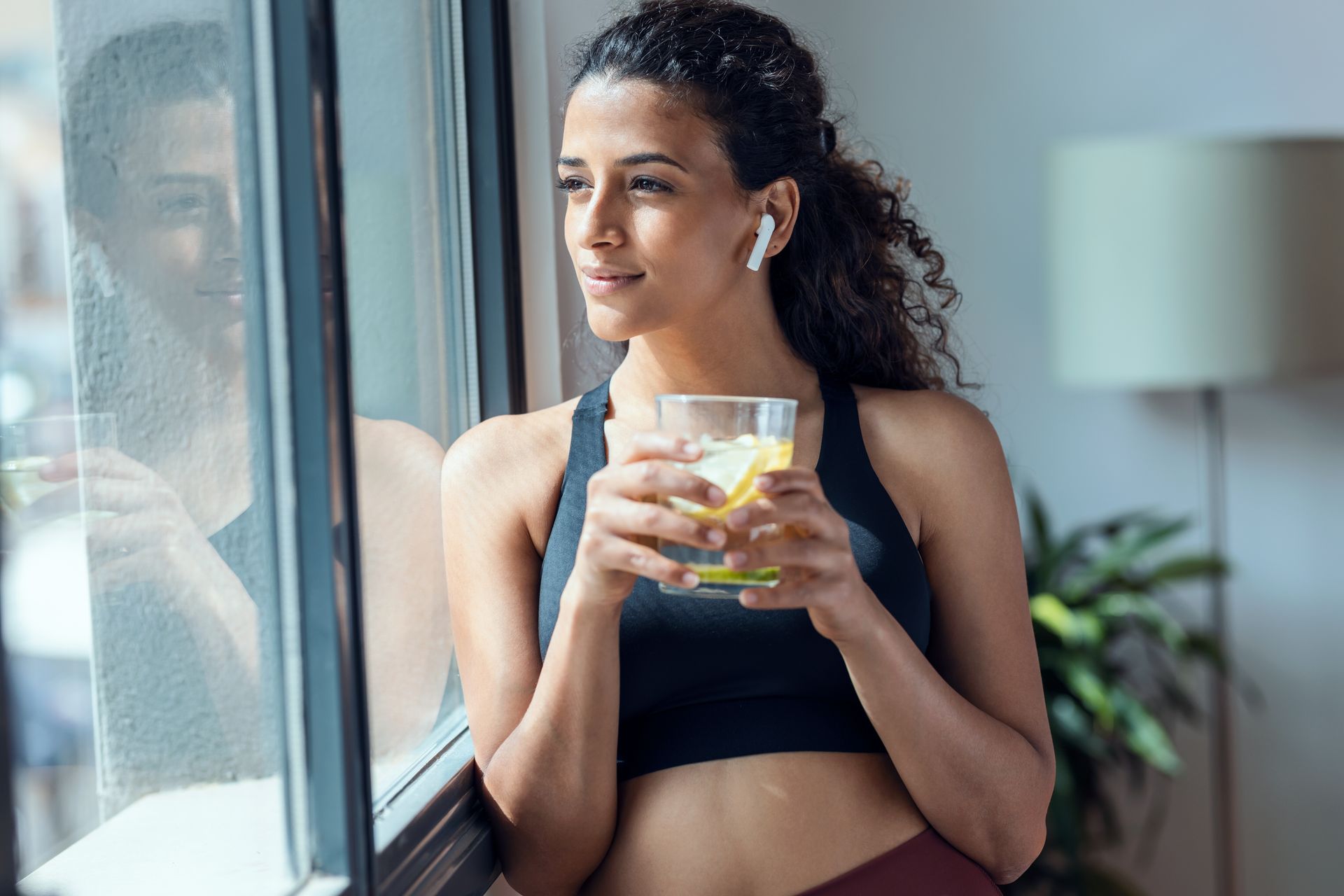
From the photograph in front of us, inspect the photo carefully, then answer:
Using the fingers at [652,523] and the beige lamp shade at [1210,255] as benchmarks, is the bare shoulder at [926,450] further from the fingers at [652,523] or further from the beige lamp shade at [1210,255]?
the beige lamp shade at [1210,255]

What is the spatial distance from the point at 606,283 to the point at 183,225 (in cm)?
Result: 42

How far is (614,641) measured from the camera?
3.73ft

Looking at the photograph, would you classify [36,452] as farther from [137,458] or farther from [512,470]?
[512,470]

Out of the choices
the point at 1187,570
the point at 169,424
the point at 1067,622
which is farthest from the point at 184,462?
the point at 1187,570

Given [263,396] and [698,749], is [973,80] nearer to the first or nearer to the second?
[698,749]

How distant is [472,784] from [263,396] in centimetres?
56

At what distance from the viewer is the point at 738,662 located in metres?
1.26

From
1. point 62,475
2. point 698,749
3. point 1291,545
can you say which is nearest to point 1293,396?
point 1291,545

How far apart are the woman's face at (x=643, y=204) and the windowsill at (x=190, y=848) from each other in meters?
0.55

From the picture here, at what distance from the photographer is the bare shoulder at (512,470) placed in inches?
52.5

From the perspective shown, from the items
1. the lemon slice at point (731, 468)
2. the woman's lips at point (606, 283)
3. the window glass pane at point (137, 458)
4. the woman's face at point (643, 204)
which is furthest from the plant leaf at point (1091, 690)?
the window glass pane at point (137, 458)

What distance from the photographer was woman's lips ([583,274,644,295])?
4.00 feet

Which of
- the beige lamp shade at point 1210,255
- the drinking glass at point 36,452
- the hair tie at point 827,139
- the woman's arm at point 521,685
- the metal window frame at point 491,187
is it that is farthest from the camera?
the beige lamp shade at point 1210,255

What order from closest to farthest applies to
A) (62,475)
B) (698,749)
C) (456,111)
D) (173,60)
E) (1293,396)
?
(62,475) < (173,60) < (698,749) < (456,111) < (1293,396)
